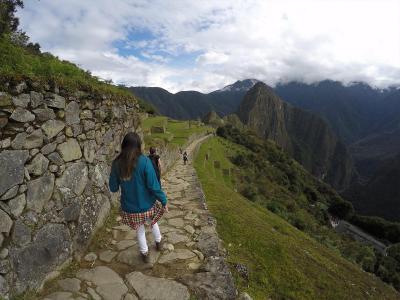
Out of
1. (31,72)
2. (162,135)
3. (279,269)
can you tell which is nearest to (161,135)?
(162,135)

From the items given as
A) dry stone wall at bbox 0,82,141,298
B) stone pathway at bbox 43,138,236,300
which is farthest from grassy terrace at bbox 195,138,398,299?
dry stone wall at bbox 0,82,141,298

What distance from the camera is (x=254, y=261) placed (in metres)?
7.51

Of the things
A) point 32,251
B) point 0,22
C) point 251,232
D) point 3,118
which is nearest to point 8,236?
point 32,251

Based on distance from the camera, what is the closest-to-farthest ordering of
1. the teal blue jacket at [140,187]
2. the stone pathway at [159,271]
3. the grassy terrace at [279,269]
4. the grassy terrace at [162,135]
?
the stone pathway at [159,271]
the teal blue jacket at [140,187]
the grassy terrace at [279,269]
the grassy terrace at [162,135]

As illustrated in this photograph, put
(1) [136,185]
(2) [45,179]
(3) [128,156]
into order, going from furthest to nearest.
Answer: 1. (1) [136,185]
2. (3) [128,156]
3. (2) [45,179]

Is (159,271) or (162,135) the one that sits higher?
(162,135)

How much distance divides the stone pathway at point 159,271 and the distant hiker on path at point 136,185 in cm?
43

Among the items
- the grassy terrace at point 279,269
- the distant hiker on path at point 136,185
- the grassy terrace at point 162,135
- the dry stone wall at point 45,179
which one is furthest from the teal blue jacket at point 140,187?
the grassy terrace at point 162,135

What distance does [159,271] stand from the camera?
5.51m

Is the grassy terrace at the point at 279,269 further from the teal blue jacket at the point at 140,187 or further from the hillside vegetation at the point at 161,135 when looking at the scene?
the hillside vegetation at the point at 161,135

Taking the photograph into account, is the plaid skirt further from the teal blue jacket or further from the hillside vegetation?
the hillside vegetation

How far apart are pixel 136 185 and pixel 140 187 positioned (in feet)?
0.25

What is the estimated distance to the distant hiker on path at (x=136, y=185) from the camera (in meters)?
5.17

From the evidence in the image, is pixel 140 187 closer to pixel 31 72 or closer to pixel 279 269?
pixel 31 72
